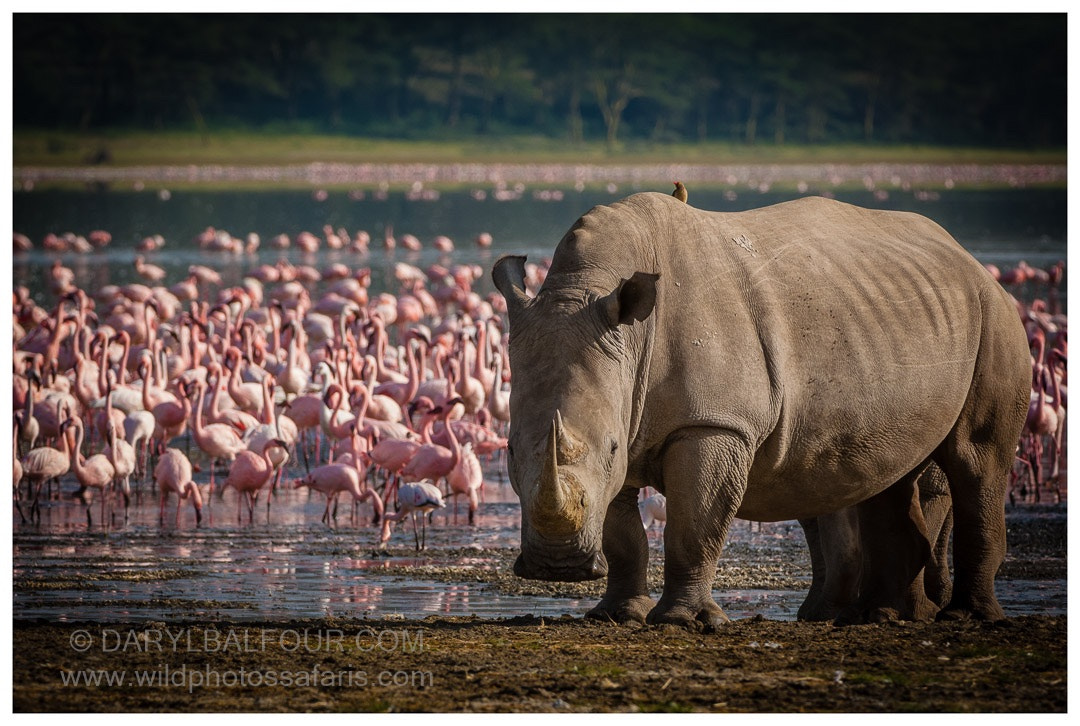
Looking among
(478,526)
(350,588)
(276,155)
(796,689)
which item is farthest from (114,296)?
(276,155)

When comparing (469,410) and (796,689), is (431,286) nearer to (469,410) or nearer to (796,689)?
(469,410)

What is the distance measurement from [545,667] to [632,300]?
1.41 meters

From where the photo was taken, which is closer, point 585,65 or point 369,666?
point 369,666

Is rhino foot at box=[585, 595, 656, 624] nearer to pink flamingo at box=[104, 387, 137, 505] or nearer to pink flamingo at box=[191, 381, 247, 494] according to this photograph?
pink flamingo at box=[104, 387, 137, 505]

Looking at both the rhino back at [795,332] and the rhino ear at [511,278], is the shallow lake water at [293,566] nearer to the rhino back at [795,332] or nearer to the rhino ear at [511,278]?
the rhino back at [795,332]

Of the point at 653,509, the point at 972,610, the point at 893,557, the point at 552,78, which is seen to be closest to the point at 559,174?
the point at 552,78

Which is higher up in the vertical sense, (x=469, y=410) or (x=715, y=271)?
(x=715, y=271)

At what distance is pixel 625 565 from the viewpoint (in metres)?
7.23

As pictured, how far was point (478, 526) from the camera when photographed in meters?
11.7

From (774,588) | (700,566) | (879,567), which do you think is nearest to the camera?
(700,566)

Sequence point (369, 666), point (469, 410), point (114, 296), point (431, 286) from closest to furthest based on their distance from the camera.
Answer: point (369, 666), point (469, 410), point (114, 296), point (431, 286)

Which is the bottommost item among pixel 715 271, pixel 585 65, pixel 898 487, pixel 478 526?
pixel 478 526

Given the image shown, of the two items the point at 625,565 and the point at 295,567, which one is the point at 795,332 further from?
the point at 295,567

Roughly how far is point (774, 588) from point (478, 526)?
3.29 m
